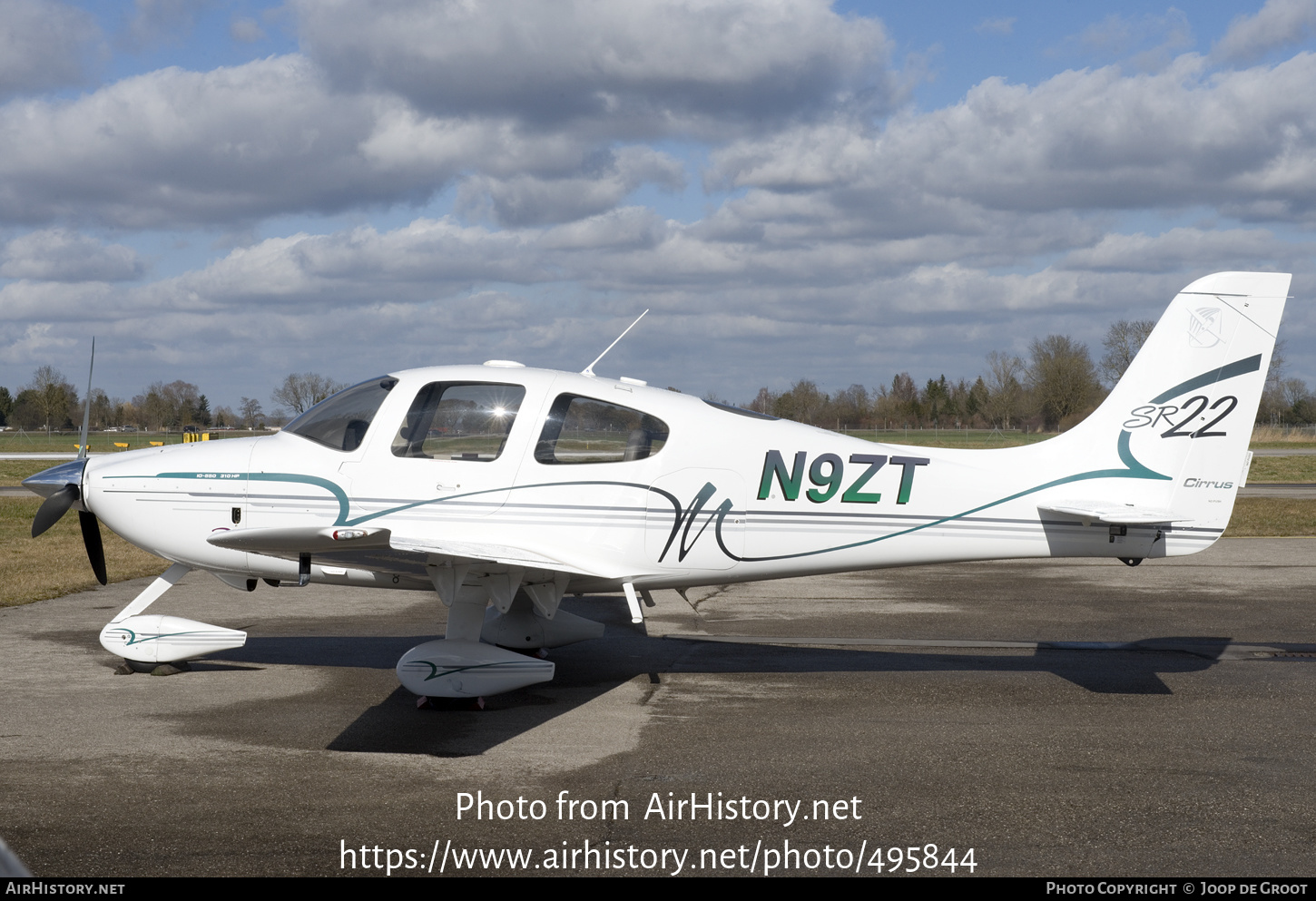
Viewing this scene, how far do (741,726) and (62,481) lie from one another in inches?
213

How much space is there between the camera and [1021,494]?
748 cm

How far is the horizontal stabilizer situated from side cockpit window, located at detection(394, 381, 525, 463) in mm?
4024

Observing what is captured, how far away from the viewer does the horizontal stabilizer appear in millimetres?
7016

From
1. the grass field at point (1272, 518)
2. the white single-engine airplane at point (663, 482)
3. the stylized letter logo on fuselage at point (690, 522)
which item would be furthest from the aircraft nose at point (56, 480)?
the grass field at point (1272, 518)

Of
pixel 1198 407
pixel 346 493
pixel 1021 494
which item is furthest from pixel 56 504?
pixel 1198 407

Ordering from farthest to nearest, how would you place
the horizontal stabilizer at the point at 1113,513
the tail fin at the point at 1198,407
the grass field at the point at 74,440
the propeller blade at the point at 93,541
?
the grass field at the point at 74,440
the propeller blade at the point at 93,541
the tail fin at the point at 1198,407
the horizontal stabilizer at the point at 1113,513

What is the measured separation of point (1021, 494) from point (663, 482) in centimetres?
268

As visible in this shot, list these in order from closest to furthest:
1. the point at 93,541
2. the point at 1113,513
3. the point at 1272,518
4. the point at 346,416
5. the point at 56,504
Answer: the point at 1113,513 → the point at 346,416 → the point at 56,504 → the point at 93,541 → the point at 1272,518

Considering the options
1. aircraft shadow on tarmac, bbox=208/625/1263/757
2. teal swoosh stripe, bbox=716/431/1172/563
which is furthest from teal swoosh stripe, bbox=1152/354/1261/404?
aircraft shadow on tarmac, bbox=208/625/1263/757

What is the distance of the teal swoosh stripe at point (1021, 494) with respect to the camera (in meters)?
7.45

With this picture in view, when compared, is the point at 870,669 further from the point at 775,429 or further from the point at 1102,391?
the point at 1102,391

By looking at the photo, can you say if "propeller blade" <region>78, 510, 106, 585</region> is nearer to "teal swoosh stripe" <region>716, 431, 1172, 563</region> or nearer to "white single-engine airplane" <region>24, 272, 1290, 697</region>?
"white single-engine airplane" <region>24, 272, 1290, 697</region>

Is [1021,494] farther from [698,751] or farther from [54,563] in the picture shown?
[54,563]

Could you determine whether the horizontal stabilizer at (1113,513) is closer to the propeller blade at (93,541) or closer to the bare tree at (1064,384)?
the propeller blade at (93,541)
